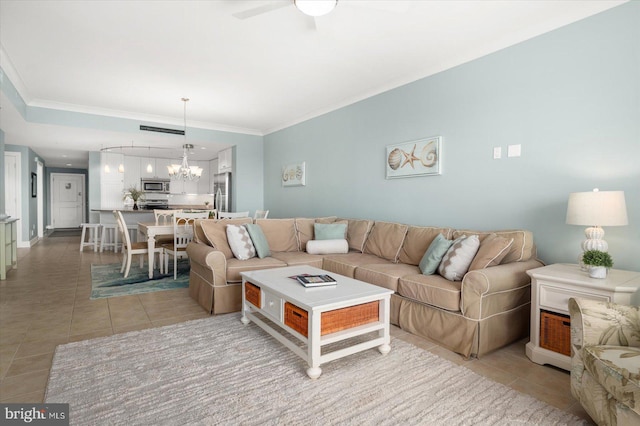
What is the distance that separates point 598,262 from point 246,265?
2.77 meters

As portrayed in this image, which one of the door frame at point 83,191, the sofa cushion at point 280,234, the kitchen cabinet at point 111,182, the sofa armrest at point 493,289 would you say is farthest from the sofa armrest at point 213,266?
the door frame at point 83,191

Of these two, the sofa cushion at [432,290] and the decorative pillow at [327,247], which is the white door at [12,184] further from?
the sofa cushion at [432,290]

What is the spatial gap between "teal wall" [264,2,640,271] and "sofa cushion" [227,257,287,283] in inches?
64.7

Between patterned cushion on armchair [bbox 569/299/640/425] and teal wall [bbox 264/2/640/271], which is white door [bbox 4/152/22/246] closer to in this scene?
teal wall [bbox 264/2/640/271]

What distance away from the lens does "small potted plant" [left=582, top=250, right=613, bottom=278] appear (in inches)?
83.5

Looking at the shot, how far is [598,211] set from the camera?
220cm

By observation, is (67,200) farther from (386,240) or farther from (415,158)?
(415,158)

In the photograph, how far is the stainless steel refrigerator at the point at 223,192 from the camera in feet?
23.9

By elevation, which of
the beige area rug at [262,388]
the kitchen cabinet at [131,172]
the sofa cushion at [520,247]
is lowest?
the beige area rug at [262,388]

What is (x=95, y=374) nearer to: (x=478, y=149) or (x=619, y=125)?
(x=478, y=149)

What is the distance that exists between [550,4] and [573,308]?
2.28m

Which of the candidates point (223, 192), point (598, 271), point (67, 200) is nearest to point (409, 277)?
point (598, 271)

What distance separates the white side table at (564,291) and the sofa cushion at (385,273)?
37.4 inches

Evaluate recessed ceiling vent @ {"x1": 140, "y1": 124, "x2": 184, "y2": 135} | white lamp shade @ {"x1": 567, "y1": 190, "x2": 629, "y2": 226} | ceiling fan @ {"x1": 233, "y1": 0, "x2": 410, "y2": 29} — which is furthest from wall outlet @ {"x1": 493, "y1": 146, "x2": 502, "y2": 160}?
recessed ceiling vent @ {"x1": 140, "y1": 124, "x2": 184, "y2": 135}
